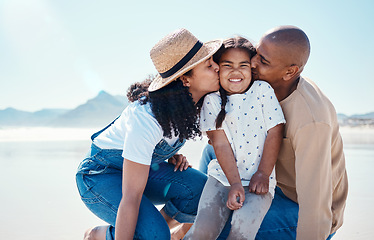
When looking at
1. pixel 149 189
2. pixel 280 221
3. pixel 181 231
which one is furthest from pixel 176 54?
pixel 181 231

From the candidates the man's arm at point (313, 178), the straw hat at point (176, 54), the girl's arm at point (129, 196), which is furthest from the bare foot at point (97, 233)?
the man's arm at point (313, 178)

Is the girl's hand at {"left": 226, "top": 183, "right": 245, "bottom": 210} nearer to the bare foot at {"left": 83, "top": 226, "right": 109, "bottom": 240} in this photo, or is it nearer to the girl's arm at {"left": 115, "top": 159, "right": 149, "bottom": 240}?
the girl's arm at {"left": 115, "top": 159, "right": 149, "bottom": 240}

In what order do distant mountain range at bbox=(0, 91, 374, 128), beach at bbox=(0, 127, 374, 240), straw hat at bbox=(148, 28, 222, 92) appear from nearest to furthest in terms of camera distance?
straw hat at bbox=(148, 28, 222, 92) → beach at bbox=(0, 127, 374, 240) → distant mountain range at bbox=(0, 91, 374, 128)

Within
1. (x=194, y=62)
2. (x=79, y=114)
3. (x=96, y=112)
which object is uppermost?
(x=194, y=62)

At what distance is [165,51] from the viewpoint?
196cm

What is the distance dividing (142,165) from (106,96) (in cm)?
3719

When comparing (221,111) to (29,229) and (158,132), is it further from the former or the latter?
(29,229)

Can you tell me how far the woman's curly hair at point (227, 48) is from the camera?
207 cm

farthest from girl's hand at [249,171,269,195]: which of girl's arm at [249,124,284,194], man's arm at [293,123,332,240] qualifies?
man's arm at [293,123,332,240]

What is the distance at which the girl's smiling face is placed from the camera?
2078 mm

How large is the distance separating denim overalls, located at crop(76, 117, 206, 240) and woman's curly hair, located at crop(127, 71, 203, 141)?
176 millimetres

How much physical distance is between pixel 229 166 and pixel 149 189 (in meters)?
0.65

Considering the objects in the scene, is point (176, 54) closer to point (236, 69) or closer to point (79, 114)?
point (236, 69)

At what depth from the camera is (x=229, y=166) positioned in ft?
6.63
